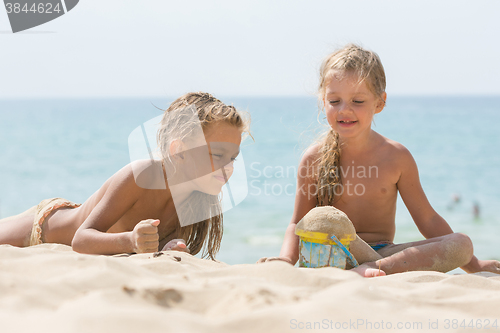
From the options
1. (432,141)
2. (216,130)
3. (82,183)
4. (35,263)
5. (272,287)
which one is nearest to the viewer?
(272,287)

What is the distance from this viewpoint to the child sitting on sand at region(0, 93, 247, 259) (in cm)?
270

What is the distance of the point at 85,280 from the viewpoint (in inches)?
52.5

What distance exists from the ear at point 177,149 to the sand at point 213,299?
124 cm

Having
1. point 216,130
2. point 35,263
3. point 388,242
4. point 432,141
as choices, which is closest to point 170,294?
point 35,263

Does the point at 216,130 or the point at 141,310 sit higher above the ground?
the point at 216,130

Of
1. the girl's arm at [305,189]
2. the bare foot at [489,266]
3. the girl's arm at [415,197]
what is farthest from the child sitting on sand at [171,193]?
the bare foot at [489,266]

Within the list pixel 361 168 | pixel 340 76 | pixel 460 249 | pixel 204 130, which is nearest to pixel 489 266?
pixel 460 249

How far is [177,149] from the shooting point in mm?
2881

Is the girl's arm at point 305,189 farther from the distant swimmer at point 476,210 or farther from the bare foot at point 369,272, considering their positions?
the distant swimmer at point 476,210

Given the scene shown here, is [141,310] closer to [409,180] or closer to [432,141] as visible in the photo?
[409,180]

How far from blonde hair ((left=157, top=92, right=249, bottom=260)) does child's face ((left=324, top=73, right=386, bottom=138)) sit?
0.62m

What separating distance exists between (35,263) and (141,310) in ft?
2.12

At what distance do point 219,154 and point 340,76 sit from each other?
993mm

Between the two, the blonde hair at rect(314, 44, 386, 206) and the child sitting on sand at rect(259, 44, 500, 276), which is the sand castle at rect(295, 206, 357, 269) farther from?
the blonde hair at rect(314, 44, 386, 206)
